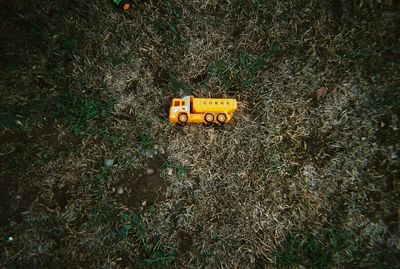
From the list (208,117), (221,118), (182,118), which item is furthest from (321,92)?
(182,118)

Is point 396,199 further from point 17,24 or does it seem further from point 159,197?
point 17,24

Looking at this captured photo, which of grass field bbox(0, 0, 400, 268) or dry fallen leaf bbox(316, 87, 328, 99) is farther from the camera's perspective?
dry fallen leaf bbox(316, 87, 328, 99)

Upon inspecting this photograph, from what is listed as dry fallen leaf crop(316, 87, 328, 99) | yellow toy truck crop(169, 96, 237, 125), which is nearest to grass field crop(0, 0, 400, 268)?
dry fallen leaf crop(316, 87, 328, 99)

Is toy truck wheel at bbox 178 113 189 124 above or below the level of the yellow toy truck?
below

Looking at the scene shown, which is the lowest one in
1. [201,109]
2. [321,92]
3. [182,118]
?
[182,118]

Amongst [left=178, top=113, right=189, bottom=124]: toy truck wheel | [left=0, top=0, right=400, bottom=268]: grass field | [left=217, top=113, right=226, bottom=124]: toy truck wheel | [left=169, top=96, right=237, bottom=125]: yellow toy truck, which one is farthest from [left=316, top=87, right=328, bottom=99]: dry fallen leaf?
[left=178, top=113, right=189, bottom=124]: toy truck wheel

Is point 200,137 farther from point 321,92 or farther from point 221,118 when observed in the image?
point 321,92

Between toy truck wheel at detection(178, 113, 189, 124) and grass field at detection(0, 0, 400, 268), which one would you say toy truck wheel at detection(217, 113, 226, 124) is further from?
toy truck wheel at detection(178, 113, 189, 124)
